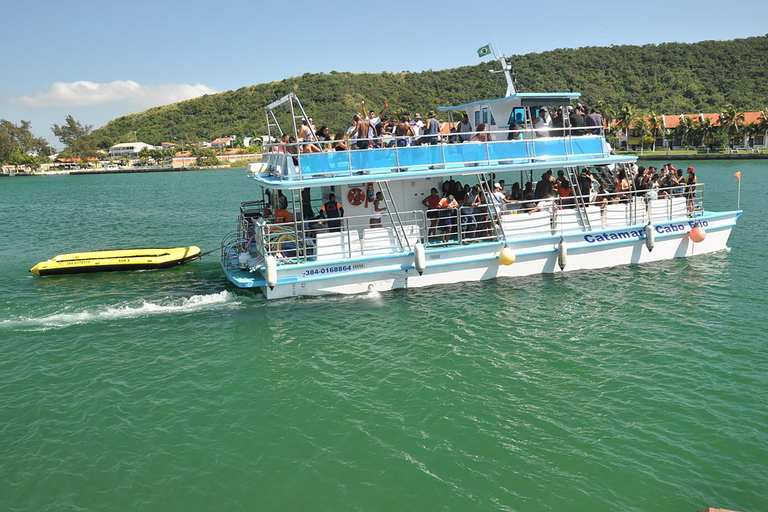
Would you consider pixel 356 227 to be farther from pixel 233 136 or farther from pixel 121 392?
pixel 233 136

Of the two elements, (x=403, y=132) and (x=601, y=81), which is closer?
(x=403, y=132)

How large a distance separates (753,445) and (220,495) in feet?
25.1

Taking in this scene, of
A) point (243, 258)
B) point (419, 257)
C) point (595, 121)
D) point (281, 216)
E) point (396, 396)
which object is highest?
point (595, 121)

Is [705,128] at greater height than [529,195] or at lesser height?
greater

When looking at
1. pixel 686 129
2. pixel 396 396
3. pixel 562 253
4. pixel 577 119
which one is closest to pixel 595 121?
pixel 577 119

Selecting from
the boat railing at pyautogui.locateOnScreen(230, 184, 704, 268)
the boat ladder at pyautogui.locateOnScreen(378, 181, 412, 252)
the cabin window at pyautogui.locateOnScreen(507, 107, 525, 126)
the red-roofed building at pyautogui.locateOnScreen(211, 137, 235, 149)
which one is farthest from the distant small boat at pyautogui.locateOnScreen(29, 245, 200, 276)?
the red-roofed building at pyautogui.locateOnScreen(211, 137, 235, 149)

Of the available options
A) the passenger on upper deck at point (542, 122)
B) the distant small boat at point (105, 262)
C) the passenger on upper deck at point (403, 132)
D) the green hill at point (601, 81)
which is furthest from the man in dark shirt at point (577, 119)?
the green hill at point (601, 81)

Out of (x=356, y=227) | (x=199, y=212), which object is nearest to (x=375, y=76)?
(x=199, y=212)

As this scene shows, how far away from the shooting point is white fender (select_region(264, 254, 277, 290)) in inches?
540

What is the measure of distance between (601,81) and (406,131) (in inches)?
4514

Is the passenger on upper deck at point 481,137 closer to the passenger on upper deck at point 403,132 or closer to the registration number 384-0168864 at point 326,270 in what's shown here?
the passenger on upper deck at point 403,132

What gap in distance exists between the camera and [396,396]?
10.1 metres

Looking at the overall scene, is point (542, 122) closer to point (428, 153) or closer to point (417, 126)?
point (417, 126)

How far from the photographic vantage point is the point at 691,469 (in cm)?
790
